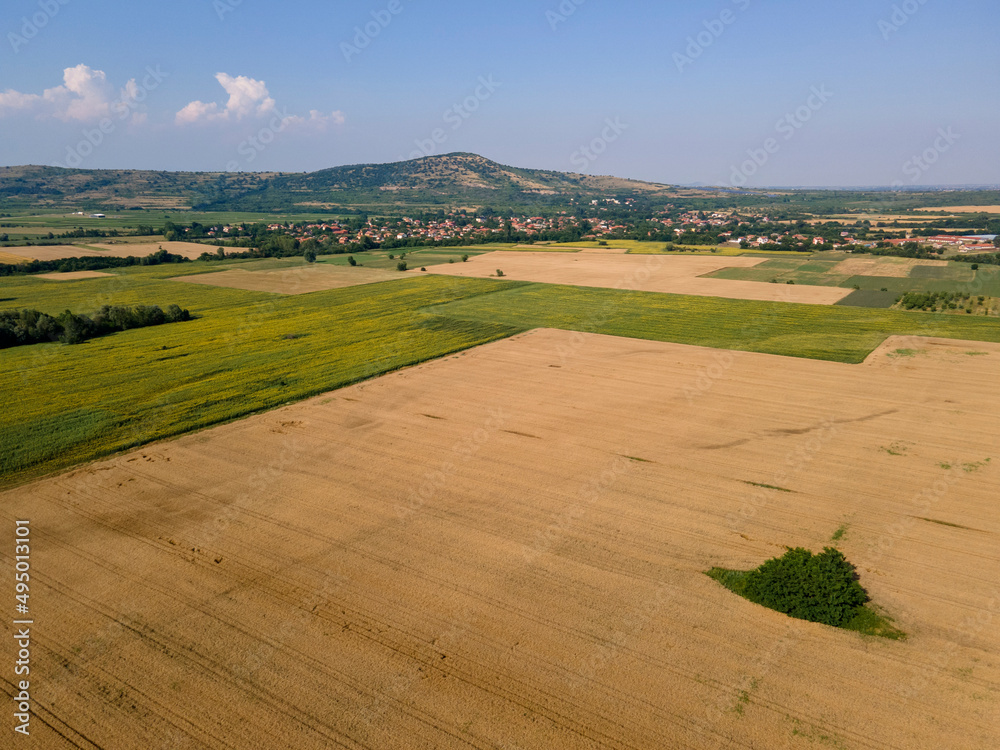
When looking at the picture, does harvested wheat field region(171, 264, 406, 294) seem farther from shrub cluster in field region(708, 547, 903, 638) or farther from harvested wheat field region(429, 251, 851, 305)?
shrub cluster in field region(708, 547, 903, 638)

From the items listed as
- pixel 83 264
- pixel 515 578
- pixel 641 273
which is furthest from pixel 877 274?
pixel 83 264

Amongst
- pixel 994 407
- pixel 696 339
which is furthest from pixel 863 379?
pixel 696 339

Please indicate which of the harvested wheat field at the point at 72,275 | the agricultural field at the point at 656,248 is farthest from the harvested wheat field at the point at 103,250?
the agricultural field at the point at 656,248

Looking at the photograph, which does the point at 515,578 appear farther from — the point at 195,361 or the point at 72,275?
the point at 72,275

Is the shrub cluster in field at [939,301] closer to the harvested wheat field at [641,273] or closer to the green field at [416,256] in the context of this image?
the harvested wheat field at [641,273]

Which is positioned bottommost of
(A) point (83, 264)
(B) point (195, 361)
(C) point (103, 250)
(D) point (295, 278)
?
(B) point (195, 361)
